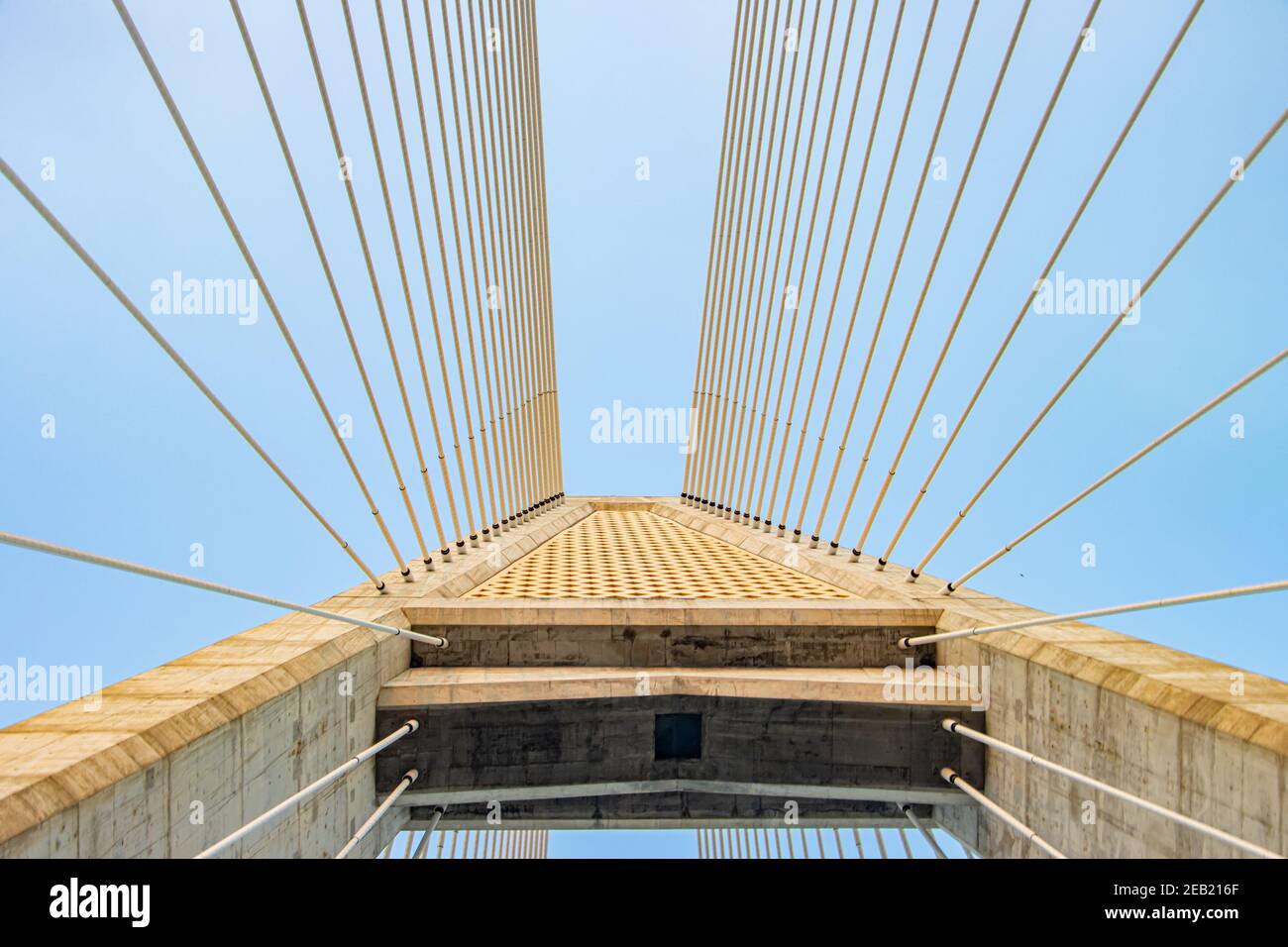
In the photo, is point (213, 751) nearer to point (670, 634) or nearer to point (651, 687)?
point (651, 687)

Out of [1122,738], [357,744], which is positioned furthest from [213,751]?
[1122,738]

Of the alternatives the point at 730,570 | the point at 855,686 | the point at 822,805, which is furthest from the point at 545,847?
the point at 855,686

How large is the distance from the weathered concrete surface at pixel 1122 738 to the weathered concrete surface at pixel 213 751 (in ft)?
25.7

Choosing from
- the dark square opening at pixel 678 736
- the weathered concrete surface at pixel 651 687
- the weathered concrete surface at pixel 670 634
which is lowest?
the dark square opening at pixel 678 736

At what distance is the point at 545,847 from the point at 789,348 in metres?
22.7

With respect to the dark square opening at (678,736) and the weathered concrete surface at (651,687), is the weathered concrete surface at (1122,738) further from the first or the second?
the dark square opening at (678,736)

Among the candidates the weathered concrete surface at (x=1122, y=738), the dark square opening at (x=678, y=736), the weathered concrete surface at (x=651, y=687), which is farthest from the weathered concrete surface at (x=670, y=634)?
the weathered concrete surface at (x=1122, y=738)

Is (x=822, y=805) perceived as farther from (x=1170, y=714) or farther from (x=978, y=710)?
(x=1170, y=714)

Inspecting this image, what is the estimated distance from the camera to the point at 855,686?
9.27m

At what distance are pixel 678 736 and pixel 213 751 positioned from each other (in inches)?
229

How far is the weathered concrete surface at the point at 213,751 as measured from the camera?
14.1ft

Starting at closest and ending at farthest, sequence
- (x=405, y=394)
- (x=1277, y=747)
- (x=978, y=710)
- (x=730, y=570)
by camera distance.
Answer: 1. (x=1277, y=747)
2. (x=978, y=710)
3. (x=405, y=394)
4. (x=730, y=570)

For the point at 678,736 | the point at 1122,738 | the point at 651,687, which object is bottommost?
the point at 678,736

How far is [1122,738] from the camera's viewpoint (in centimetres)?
643
